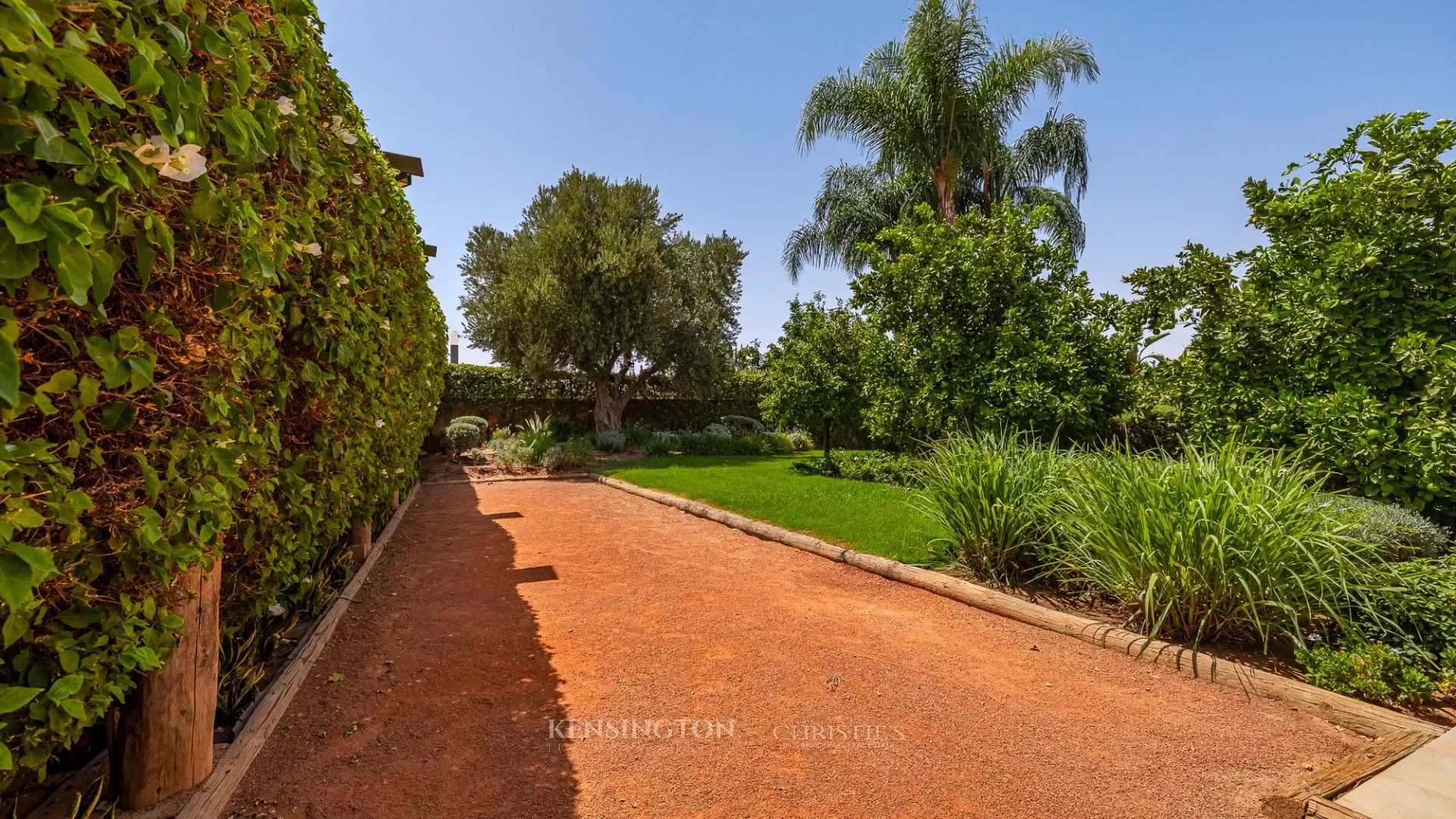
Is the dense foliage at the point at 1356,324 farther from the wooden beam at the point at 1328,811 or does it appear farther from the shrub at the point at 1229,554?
the wooden beam at the point at 1328,811

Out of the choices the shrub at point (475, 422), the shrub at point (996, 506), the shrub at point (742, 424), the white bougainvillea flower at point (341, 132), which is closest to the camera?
the white bougainvillea flower at point (341, 132)

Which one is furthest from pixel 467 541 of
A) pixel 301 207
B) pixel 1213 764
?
pixel 1213 764

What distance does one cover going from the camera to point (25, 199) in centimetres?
92

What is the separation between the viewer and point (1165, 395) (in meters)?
6.86

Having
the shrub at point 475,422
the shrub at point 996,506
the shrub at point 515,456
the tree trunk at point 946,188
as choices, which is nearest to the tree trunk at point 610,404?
the shrub at point 475,422

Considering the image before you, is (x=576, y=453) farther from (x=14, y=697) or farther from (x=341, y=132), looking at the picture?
(x=14, y=697)

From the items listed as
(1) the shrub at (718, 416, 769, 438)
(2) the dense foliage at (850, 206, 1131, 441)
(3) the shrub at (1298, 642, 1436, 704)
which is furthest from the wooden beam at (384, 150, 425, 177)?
(1) the shrub at (718, 416, 769, 438)

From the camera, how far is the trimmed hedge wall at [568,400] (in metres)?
15.6

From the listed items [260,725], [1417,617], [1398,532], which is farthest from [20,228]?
[1398,532]

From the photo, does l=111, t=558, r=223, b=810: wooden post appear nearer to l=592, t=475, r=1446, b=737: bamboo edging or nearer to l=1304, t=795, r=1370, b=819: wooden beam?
l=1304, t=795, r=1370, b=819: wooden beam

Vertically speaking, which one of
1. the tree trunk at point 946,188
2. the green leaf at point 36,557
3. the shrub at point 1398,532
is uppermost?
the tree trunk at point 946,188

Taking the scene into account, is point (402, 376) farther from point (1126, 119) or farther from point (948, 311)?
point (1126, 119)

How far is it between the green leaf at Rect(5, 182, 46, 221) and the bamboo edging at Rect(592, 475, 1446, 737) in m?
4.58

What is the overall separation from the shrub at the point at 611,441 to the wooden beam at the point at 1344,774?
14.1 m
